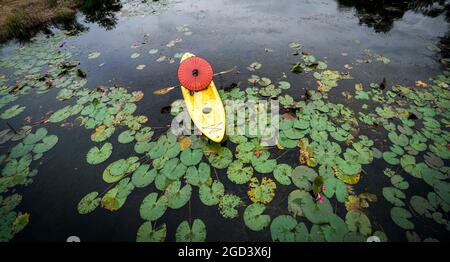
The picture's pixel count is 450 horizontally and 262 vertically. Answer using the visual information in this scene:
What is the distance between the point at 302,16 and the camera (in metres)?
10.6

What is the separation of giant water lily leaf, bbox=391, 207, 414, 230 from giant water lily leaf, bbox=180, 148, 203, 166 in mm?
3540

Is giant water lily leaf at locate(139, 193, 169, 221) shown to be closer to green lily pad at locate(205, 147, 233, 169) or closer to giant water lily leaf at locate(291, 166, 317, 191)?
green lily pad at locate(205, 147, 233, 169)

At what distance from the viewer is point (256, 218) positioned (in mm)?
3551

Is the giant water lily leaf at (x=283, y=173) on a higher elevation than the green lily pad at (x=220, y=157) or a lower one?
lower

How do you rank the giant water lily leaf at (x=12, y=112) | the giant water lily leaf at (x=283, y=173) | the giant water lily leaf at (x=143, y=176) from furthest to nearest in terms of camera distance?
the giant water lily leaf at (x=12, y=112), the giant water lily leaf at (x=143, y=176), the giant water lily leaf at (x=283, y=173)

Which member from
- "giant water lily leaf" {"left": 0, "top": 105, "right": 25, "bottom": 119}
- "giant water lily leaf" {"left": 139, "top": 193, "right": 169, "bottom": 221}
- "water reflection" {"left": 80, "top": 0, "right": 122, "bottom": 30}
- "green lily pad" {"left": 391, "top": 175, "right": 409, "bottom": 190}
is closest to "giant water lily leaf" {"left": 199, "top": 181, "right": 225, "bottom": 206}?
"giant water lily leaf" {"left": 139, "top": 193, "right": 169, "bottom": 221}

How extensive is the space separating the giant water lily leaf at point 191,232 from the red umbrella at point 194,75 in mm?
2867

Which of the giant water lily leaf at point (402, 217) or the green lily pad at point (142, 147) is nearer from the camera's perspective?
the giant water lily leaf at point (402, 217)

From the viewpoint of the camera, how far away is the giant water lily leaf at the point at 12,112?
5910 millimetres

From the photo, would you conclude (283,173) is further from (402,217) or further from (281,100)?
(281,100)

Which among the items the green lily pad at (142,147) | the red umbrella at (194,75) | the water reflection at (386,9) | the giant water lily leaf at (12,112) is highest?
the water reflection at (386,9)

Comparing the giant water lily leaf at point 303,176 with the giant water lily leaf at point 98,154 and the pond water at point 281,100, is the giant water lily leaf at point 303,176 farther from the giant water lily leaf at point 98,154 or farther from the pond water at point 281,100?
the giant water lily leaf at point 98,154

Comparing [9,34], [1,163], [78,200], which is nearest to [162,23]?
[9,34]

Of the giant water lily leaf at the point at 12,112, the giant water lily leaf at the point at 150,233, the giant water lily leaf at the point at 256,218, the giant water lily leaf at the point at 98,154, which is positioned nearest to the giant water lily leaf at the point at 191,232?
the giant water lily leaf at the point at 150,233
